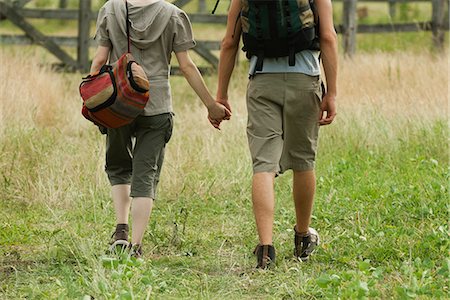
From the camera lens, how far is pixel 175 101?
13.0m

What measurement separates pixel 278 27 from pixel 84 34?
1081cm

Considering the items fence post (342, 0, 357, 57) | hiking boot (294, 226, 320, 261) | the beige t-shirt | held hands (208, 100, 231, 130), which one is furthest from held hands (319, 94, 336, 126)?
fence post (342, 0, 357, 57)

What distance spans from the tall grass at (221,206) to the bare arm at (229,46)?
926mm

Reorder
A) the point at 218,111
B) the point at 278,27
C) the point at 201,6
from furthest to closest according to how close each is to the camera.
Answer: the point at 201,6 → the point at 218,111 → the point at 278,27

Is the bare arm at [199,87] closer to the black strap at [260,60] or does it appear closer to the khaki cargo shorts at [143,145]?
the khaki cargo shorts at [143,145]

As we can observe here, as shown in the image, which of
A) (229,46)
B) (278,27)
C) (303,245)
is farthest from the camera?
(303,245)

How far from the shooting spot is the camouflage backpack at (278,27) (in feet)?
18.3

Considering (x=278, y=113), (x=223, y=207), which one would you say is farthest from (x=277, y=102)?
(x=223, y=207)

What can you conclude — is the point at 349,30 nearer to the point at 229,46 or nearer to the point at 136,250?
the point at 229,46

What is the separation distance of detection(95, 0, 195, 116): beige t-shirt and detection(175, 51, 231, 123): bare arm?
0.06 metres

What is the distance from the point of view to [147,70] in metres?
5.90

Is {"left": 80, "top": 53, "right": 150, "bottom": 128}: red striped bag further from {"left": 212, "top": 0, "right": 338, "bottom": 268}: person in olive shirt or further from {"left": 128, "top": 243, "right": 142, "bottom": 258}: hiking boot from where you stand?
{"left": 128, "top": 243, "right": 142, "bottom": 258}: hiking boot

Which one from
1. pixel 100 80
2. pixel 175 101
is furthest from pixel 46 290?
pixel 175 101

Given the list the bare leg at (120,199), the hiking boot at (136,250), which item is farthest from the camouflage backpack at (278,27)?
the hiking boot at (136,250)
